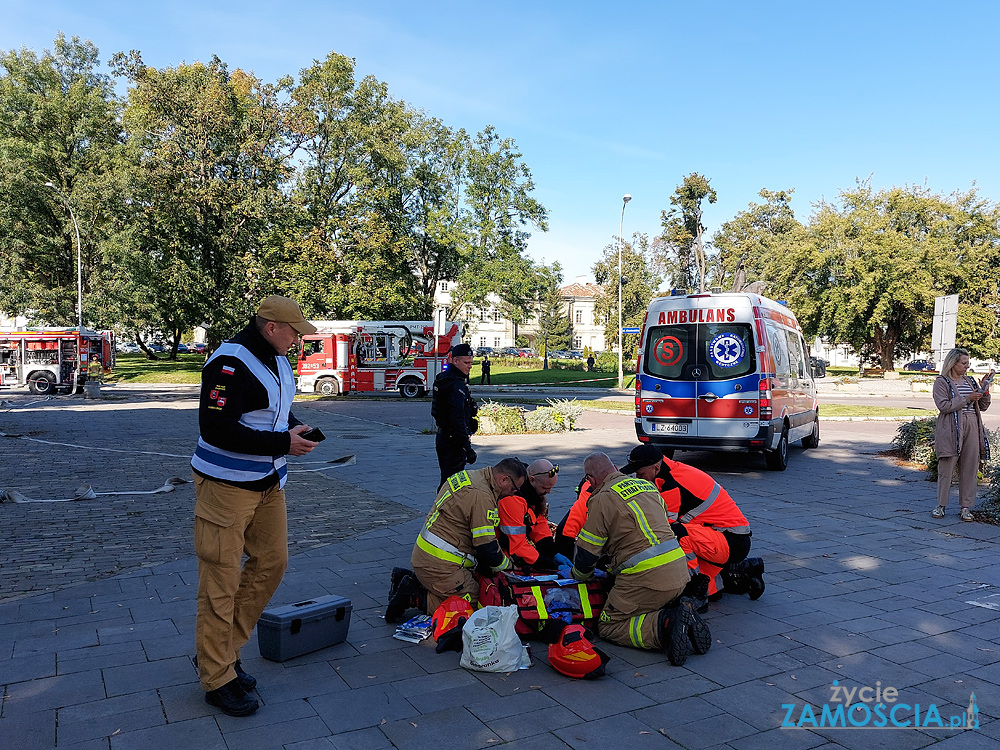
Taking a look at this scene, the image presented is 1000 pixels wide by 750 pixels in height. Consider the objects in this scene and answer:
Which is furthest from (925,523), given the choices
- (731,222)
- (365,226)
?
(731,222)

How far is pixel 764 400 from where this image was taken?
420 inches

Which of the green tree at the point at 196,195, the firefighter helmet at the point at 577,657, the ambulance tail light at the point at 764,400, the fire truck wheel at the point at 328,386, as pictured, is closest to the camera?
the firefighter helmet at the point at 577,657

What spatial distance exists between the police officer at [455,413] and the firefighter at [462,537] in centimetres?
188

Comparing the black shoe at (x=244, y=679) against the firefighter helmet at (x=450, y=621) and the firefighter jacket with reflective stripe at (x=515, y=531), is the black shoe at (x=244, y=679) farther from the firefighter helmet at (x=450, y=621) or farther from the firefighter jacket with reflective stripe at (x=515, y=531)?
the firefighter jacket with reflective stripe at (x=515, y=531)

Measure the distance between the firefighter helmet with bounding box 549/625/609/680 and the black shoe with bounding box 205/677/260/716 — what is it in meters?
1.57

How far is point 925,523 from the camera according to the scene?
802 cm

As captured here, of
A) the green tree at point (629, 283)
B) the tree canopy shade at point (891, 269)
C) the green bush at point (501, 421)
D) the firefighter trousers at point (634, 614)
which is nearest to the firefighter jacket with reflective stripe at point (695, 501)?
the firefighter trousers at point (634, 614)

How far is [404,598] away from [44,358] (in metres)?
31.1

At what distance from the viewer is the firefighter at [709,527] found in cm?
519

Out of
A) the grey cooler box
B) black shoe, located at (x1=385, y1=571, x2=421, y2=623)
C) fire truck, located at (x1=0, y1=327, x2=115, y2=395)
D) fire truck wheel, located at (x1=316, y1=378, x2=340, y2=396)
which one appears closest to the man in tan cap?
the grey cooler box

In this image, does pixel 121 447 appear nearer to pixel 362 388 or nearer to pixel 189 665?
pixel 189 665

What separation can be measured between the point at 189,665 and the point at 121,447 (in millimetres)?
11054

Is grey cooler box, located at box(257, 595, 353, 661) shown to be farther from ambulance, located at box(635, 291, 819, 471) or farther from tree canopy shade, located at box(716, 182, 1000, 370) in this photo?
tree canopy shade, located at box(716, 182, 1000, 370)

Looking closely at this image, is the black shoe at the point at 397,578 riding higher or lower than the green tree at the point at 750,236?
lower
